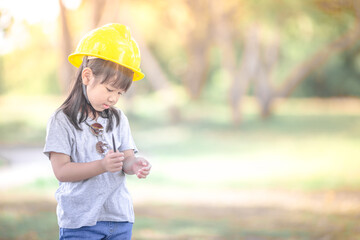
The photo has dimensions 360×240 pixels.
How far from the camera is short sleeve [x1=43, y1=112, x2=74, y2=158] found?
1.51m

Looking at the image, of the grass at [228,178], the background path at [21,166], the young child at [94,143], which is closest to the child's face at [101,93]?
the young child at [94,143]

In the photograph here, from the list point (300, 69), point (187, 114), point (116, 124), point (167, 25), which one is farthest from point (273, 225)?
point (167, 25)

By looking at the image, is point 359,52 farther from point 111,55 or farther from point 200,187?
point 111,55

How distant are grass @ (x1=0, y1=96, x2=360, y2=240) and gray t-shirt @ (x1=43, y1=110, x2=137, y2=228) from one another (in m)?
2.14

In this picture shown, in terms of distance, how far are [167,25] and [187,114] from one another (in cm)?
347

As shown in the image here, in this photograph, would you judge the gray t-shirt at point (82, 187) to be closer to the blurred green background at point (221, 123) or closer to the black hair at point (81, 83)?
the black hair at point (81, 83)

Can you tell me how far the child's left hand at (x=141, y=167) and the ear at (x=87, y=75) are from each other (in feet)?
1.03

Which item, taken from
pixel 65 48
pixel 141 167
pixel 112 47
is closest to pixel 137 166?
pixel 141 167

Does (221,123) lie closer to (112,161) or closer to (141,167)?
(141,167)

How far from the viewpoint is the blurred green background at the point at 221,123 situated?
176 inches

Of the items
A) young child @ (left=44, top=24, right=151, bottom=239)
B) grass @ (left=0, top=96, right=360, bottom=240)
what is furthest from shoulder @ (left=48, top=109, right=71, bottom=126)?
grass @ (left=0, top=96, right=360, bottom=240)

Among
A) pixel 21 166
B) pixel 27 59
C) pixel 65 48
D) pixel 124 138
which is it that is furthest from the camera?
pixel 27 59

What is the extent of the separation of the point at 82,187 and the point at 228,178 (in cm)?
545

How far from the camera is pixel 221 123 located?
12.0m
